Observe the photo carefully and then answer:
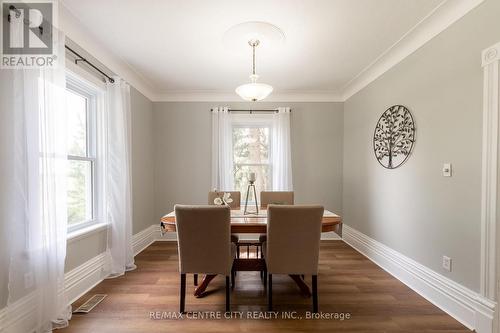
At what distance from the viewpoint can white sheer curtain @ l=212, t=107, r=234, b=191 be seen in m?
4.03

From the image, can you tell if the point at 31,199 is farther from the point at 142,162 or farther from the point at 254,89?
the point at 142,162

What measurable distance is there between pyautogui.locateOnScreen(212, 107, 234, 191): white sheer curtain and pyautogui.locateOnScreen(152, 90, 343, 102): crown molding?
0.81 feet

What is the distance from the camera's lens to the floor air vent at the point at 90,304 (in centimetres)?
211

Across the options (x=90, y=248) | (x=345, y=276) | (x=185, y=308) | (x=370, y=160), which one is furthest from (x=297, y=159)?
(x=90, y=248)

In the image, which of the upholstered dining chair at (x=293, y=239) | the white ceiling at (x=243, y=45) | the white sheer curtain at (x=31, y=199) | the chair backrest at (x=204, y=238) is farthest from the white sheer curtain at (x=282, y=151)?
the white sheer curtain at (x=31, y=199)

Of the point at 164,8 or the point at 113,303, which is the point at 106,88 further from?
the point at 113,303

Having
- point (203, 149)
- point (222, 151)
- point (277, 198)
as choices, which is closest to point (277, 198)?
point (277, 198)

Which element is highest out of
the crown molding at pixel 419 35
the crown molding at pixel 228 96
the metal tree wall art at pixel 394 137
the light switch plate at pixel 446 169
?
the crown molding at pixel 419 35

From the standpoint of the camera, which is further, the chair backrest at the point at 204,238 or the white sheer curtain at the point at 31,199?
the chair backrest at the point at 204,238

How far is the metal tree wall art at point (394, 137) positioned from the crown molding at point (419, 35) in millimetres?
554

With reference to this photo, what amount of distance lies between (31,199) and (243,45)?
219 centimetres

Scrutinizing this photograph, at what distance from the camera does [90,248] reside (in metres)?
2.54

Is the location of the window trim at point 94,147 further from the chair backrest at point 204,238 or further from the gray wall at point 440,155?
the gray wall at point 440,155

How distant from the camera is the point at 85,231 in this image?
7.98 ft
